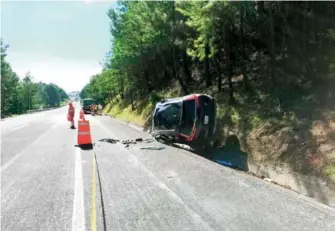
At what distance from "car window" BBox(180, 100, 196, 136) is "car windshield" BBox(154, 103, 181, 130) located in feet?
1.68

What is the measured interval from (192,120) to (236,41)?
37.2 feet

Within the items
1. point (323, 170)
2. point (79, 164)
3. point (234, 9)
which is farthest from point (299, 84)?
point (79, 164)

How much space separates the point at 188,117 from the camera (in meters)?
16.3

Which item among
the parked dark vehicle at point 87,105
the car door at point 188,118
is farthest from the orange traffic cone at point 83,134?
the parked dark vehicle at point 87,105

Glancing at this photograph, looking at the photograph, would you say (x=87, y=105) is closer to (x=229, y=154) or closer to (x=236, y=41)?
(x=236, y=41)

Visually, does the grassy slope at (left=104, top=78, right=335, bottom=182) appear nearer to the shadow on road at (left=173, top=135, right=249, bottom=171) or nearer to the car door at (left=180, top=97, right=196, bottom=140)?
the shadow on road at (left=173, top=135, right=249, bottom=171)

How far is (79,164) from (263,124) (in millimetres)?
7229

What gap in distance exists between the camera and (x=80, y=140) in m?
18.9

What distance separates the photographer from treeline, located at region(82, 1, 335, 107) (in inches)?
669

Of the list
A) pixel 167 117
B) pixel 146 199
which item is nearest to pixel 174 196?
pixel 146 199

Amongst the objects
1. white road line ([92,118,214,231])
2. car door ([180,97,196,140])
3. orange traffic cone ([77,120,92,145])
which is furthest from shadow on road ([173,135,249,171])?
orange traffic cone ([77,120,92,145])

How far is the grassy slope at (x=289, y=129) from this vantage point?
10.8m

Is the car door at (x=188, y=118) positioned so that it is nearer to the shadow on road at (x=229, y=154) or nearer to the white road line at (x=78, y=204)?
the shadow on road at (x=229, y=154)

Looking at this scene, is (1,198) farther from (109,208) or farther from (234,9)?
(234,9)
